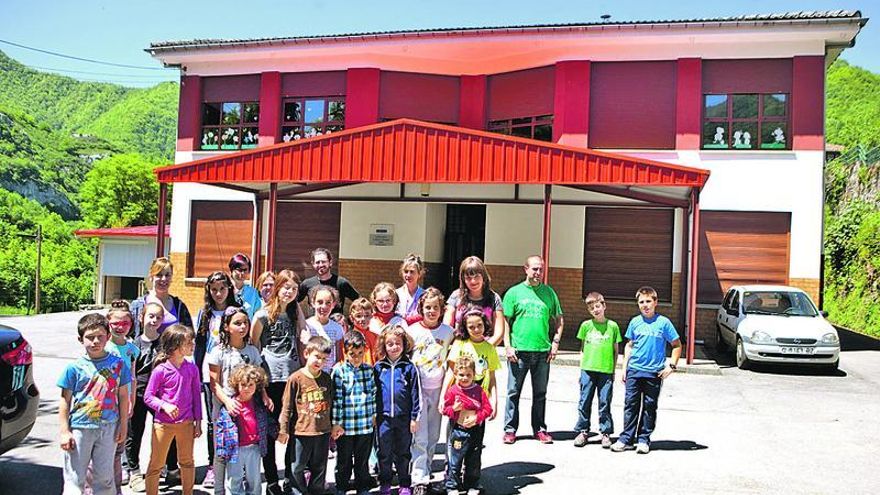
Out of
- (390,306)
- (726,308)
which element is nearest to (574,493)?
(390,306)

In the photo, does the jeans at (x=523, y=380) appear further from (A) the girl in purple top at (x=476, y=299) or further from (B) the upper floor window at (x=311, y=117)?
(B) the upper floor window at (x=311, y=117)

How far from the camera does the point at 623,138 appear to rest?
16062 millimetres

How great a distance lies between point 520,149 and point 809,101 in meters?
7.42

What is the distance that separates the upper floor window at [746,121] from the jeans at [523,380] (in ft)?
35.7

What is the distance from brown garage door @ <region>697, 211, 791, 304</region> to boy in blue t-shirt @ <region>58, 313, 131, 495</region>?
13688 millimetres

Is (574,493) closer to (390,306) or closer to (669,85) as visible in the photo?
(390,306)

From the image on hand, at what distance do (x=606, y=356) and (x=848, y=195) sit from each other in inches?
867

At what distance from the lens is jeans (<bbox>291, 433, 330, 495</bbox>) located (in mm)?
4859

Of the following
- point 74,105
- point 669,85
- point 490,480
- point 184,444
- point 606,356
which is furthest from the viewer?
point 74,105

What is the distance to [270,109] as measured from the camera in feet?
60.3

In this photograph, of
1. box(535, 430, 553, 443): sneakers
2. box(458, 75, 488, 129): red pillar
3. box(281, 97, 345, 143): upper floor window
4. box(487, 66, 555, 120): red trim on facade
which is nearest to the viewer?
box(535, 430, 553, 443): sneakers

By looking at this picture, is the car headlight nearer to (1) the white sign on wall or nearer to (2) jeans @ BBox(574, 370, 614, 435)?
(2) jeans @ BBox(574, 370, 614, 435)

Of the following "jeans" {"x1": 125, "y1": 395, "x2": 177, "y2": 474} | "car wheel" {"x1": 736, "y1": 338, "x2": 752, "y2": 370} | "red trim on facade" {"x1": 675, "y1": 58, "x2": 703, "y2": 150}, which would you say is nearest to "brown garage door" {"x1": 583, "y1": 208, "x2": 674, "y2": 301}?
"red trim on facade" {"x1": 675, "y1": 58, "x2": 703, "y2": 150}

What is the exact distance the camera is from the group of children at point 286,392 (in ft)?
14.4
